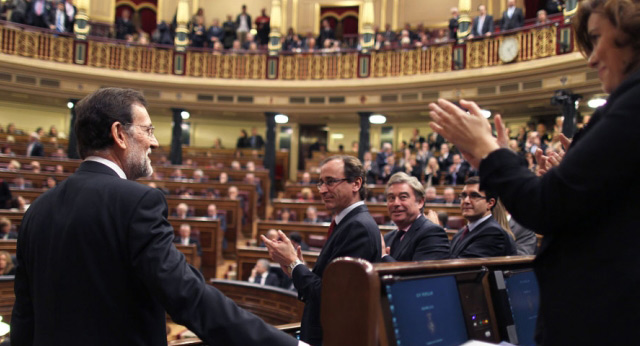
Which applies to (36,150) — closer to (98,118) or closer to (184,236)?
(184,236)

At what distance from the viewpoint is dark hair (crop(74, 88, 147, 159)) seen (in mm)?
1416

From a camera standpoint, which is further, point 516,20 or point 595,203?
point 516,20

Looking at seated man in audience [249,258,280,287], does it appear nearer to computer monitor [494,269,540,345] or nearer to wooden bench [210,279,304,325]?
wooden bench [210,279,304,325]

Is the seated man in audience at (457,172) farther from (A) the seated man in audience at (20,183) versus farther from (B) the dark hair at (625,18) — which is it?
(B) the dark hair at (625,18)

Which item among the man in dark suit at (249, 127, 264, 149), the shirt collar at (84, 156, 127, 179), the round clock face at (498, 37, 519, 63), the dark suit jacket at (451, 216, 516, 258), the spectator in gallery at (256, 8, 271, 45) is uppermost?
the spectator in gallery at (256, 8, 271, 45)

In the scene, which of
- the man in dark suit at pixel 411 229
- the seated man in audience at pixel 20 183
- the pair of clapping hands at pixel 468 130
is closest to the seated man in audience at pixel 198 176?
the seated man in audience at pixel 20 183

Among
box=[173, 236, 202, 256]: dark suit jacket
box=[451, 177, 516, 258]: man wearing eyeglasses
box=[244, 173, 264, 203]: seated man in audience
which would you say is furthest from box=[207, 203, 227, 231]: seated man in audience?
box=[451, 177, 516, 258]: man wearing eyeglasses

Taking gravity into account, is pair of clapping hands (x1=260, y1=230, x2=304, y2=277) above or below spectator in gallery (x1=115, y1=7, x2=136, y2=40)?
below

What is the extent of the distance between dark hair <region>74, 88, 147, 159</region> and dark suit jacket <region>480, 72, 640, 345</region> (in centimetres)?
99

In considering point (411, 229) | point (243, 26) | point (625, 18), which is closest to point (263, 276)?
point (411, 229)

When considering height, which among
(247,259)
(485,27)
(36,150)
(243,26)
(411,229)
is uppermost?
(243,26)

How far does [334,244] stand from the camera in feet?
6.78

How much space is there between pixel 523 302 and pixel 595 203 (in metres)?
0.72

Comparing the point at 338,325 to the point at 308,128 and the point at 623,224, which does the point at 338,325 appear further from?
the point at 308,128
